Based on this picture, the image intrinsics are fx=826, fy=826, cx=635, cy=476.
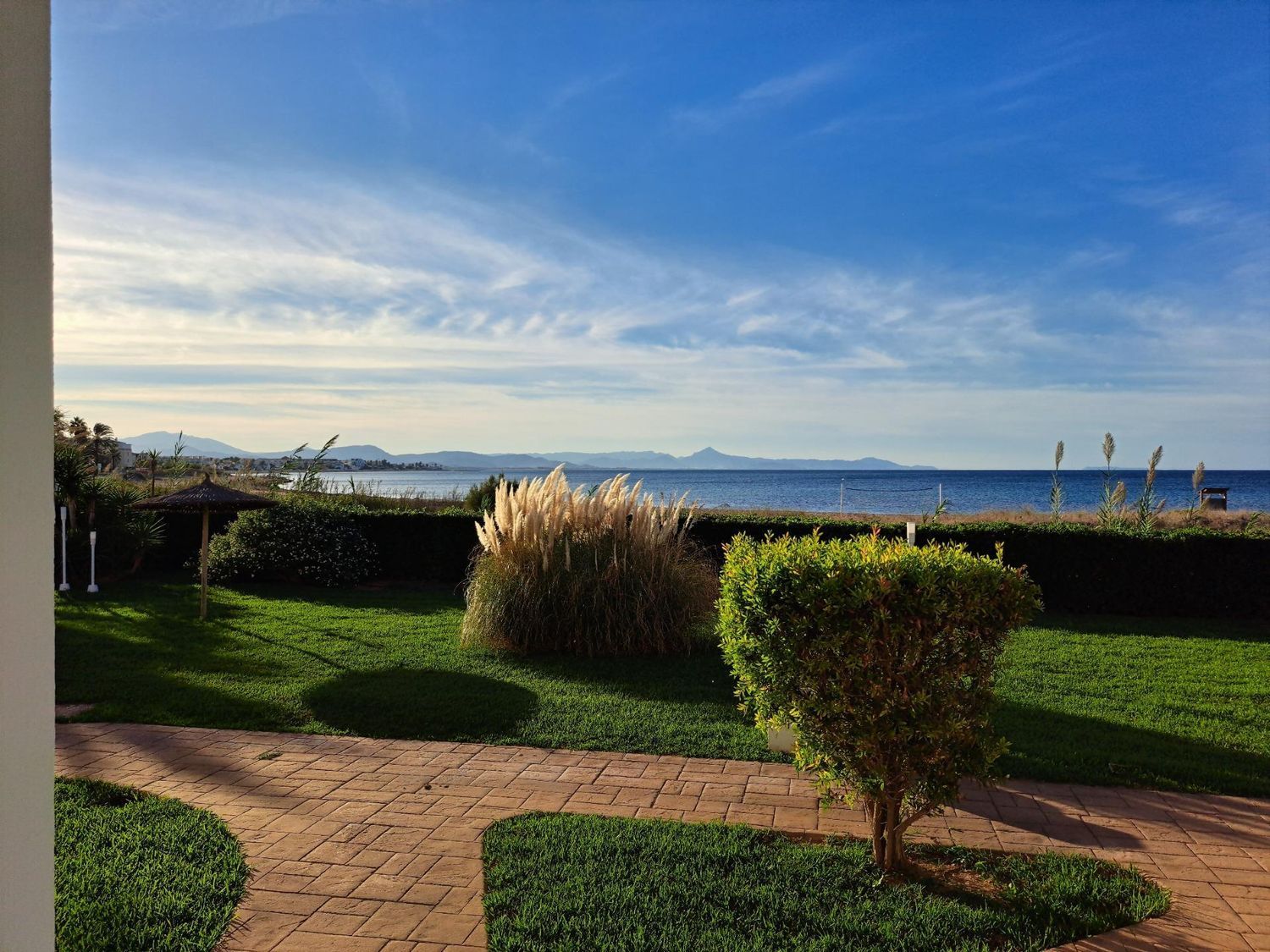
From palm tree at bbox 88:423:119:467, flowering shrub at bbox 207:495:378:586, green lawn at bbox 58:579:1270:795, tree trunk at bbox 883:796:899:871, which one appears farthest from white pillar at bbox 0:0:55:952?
palm tree at bbox 88:423:119:467

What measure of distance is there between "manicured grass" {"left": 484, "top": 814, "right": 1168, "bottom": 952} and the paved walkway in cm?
16

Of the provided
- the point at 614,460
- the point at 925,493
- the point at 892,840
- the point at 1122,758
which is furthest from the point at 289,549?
the point at 614,460

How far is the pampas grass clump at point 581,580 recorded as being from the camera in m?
7.73

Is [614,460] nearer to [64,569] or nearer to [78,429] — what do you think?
[78,429]

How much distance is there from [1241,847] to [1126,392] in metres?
29.5

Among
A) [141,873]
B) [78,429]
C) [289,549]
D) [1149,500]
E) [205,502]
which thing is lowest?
[141,873]

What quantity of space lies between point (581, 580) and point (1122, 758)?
14.7 feet

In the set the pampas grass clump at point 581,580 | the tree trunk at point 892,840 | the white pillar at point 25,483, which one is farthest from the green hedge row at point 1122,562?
the white pillar at point 25,483

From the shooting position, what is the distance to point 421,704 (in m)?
6.12

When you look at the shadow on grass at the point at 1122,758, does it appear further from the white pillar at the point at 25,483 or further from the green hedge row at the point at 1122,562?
the green hedge row at the point at 1122,562

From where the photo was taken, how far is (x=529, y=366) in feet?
71.1

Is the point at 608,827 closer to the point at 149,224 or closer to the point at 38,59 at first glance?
the point at 38,59

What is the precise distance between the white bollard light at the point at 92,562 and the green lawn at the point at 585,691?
173 centimetres

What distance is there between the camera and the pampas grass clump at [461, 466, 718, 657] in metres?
7.73
